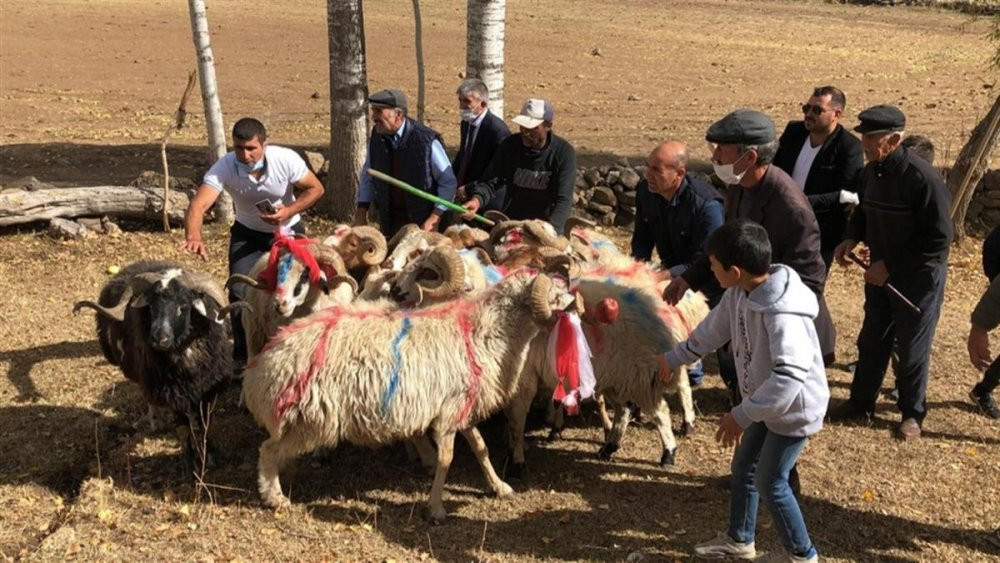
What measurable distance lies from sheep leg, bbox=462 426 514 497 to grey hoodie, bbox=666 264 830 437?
78.4 inches

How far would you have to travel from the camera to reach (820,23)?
131 feet

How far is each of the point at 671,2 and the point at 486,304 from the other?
4467cm

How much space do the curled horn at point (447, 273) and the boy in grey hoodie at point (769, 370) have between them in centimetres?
193

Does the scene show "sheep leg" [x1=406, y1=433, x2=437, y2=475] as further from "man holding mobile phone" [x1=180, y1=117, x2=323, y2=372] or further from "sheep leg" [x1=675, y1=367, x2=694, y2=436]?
"man holding mobile phone" [x1=180, y1=117, x2=323, y2=372]

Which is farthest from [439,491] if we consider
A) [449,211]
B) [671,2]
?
[671,2]

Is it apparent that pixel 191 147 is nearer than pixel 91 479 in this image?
No

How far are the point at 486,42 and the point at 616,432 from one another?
563cm

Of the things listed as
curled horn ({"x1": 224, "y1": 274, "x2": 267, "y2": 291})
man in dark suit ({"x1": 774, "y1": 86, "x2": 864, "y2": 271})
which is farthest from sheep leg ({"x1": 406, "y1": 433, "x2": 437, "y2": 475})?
man in dark suit ({"x1": 774, "y1": 86, "x2": 864, "y2": 271})

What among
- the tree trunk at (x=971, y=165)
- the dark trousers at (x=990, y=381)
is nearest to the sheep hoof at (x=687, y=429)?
the dark trousers at (x=990, y=381)

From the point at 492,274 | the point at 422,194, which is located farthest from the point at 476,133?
the point at 492,274

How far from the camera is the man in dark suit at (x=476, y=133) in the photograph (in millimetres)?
8555

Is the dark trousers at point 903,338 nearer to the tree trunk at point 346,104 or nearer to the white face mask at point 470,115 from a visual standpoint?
the white face mask at point 470,115

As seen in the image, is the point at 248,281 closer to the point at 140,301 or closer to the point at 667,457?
the point at 140,301

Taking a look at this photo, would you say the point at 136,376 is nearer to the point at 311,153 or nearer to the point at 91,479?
the point at 91,479
